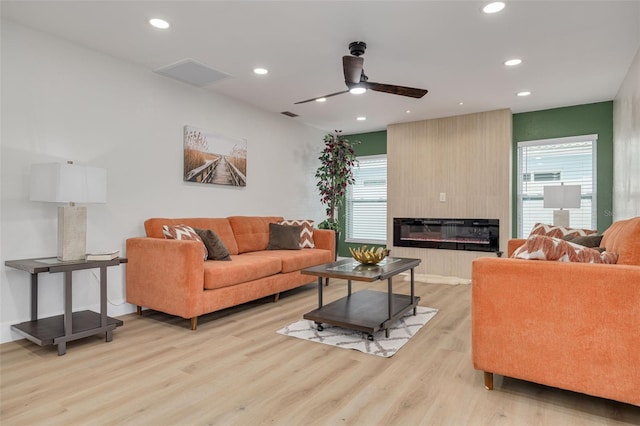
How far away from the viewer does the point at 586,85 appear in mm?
4340

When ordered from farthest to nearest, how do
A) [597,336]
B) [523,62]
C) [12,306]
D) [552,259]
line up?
[523,62]
[12,306]
[552,259]
[597,336]

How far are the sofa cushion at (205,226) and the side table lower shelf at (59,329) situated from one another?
939mm

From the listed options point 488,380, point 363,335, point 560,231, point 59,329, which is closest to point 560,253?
point 488,380

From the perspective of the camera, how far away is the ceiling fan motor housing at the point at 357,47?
3207 millimetres

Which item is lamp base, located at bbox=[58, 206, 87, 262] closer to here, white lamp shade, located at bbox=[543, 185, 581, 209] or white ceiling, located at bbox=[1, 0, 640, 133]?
white ceiling, located at bbox=[1, 0, 640, 133]

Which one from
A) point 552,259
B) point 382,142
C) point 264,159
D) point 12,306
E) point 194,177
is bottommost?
point 12,306

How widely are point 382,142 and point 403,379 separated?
203 inches

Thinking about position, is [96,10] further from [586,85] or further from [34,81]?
[586,85]

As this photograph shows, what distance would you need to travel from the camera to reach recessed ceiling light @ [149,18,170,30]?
2.88 m

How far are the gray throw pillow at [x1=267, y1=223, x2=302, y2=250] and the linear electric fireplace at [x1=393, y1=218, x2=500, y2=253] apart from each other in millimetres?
1951

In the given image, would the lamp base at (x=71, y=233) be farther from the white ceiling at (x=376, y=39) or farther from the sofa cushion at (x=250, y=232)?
the sofa cushion at (x=250, y=232)

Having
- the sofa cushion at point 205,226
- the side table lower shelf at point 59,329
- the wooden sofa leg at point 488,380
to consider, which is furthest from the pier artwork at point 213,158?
the wooden sofa leg at point 488,380

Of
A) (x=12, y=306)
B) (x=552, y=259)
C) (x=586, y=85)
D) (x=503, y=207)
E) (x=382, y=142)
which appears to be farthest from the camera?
(x=382, y=142)

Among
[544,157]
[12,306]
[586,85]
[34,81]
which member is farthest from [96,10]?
[544,157]
